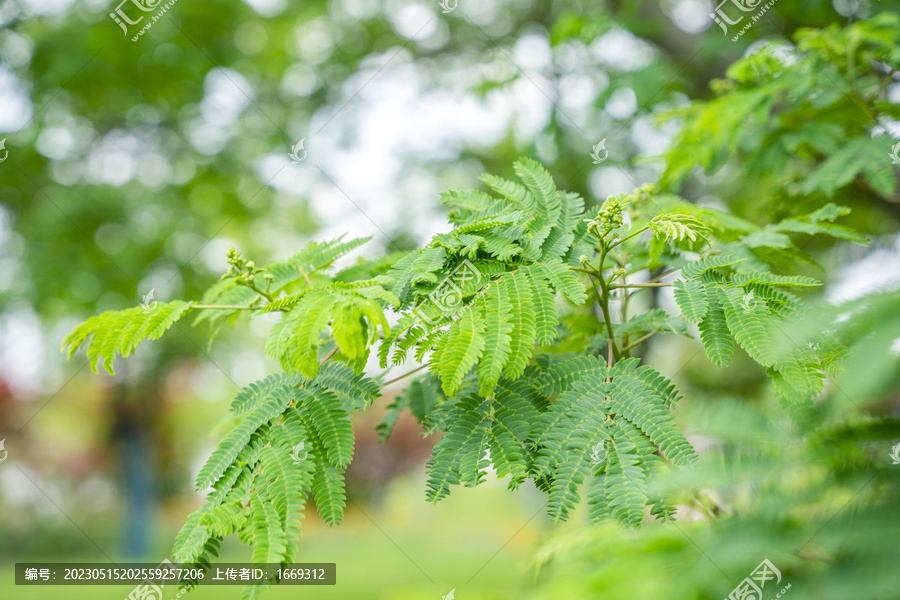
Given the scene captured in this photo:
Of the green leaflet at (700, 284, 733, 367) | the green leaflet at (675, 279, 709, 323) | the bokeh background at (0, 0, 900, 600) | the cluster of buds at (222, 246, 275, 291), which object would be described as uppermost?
the bokeh background at (0, 0, 900, 600)

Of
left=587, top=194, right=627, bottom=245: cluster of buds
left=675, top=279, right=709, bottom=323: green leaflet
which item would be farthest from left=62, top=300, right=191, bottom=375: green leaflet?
left=675, top=279, right=709, bottom=323: green leaflet

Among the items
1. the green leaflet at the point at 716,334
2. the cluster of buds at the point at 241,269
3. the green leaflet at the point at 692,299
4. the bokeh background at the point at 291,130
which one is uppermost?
the bokeh background at the point at 291,130

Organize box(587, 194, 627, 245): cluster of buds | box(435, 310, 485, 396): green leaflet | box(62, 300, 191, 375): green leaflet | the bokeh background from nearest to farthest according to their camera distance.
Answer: box(435, 310, 485, 396): green leaflet < box(587, 194, 627, 245): cluster of buds < box(62, 300, 191, 375): green leaflet < the bokeh background

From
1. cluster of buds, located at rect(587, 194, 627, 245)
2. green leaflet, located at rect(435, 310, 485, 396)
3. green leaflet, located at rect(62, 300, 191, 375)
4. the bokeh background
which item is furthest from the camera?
the bokeh background

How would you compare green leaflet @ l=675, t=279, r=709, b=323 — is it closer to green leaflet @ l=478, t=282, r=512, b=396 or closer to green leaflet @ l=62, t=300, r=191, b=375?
green leaflet @ l=478, t=282, r=512, b=396

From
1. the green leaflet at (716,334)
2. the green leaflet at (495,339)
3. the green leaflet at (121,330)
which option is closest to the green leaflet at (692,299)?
the green leaflet at (716,334)

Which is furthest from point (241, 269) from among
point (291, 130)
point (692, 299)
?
point (291, 130)

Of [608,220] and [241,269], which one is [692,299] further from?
[241,269]

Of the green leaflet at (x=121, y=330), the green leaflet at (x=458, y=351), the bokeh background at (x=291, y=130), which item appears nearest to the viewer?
the green leaflet at (x=458, y=351)

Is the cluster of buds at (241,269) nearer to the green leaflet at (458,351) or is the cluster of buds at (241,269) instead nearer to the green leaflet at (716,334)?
the green leaflet at (458,351)

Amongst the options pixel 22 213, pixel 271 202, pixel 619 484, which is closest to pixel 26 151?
pixel 22 213

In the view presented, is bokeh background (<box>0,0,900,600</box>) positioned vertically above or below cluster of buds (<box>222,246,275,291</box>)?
above

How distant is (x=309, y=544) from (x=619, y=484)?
12.8m

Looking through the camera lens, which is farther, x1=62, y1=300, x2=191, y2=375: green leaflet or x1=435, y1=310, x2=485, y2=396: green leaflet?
x1=62, y1=300, x2=191, y2=375: green leaflet
